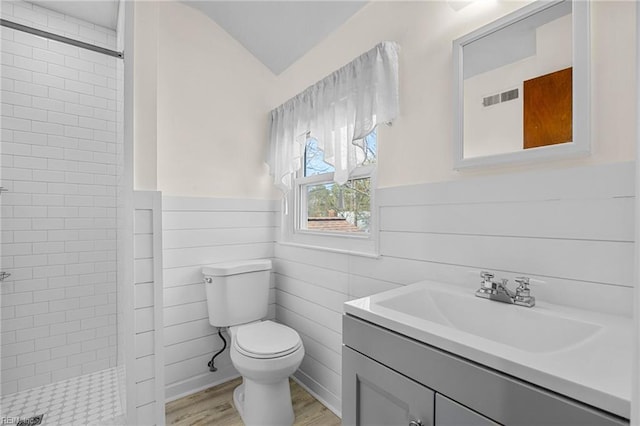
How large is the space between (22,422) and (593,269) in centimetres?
272

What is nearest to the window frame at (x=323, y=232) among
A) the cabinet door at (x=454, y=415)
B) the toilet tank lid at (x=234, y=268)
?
the toilet tank lid at (x=234, y=268)

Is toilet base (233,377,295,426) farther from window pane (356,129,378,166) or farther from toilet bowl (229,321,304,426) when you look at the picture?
window pane (356,129,378,166)

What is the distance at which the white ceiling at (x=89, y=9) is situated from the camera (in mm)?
2027

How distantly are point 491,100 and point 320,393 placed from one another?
1853mm

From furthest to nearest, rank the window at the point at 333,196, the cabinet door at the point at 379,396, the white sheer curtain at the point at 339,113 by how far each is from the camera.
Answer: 1. the window at the point at 333,196
2. the white sheer curtain at the point at 339,113
3. the cabinet door at the point at 379,396

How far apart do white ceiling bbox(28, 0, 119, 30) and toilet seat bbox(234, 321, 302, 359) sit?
2.28m

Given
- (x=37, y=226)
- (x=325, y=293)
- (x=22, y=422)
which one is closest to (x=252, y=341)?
(x=325, y=293)

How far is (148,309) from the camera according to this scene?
161 centimetres

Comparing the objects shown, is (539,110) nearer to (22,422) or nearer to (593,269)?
(593,269)

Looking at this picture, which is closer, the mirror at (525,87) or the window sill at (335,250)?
the mirror at (525,87)

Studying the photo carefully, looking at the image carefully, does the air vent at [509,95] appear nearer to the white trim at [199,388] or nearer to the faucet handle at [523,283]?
the faucet handle at [523,283]

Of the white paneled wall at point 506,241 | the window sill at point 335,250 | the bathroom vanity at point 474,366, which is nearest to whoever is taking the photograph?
the bathroom vanity at point 474,366

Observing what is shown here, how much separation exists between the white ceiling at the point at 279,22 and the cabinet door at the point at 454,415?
1879 mm

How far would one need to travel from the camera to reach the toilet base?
1.65 m
